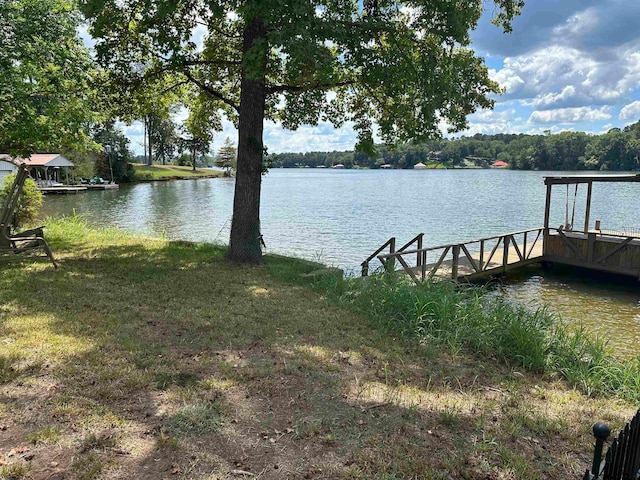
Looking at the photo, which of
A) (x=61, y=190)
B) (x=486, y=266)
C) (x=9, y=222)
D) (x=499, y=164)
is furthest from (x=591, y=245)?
(x=499, y=164)

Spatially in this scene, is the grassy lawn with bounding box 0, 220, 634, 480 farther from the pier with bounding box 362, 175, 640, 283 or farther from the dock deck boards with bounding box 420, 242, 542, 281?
the pier with bounding box 362, 175, 640, 283

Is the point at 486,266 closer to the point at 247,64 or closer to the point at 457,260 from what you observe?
the point at 457,260

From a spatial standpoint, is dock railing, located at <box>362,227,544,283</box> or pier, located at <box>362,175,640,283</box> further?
pier, located at <box>362,175,640,283</box>

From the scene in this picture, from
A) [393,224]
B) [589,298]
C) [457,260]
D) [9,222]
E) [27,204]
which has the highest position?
[9,222]

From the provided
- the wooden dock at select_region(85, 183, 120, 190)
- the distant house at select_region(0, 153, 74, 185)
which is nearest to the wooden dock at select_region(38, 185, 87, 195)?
the wooden dock at select_region(85, 183, 120, 190)

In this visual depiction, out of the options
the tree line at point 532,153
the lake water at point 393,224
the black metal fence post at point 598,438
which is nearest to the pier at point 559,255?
the lake water at point 393,224

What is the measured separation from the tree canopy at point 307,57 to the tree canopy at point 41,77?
708 mm

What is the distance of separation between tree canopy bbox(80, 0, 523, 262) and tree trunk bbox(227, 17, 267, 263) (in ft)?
0.06

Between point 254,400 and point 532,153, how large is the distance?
11174cm

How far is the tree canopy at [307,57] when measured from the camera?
22.3 feet

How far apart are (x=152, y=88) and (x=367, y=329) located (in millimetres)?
8267

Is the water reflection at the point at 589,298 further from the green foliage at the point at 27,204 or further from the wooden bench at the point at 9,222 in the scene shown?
the green foliage at the point at 27,204

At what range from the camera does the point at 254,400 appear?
3514mm

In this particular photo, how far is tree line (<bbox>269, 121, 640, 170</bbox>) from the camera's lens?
85625 millimetres
